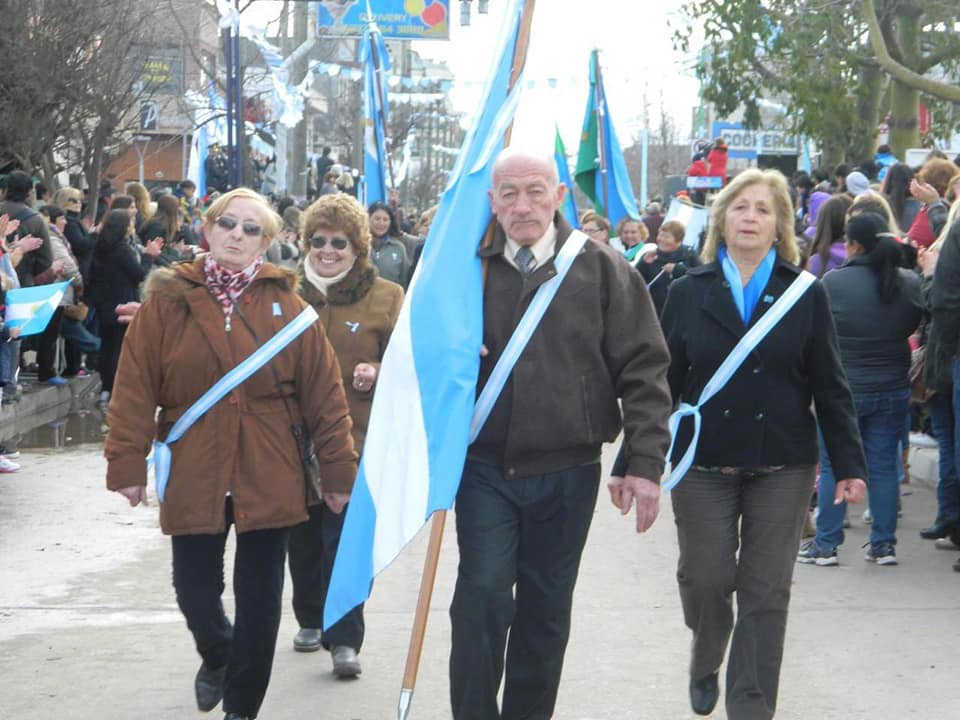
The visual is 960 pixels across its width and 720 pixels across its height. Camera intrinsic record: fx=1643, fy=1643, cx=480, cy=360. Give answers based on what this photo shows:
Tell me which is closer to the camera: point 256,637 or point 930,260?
point 256,637

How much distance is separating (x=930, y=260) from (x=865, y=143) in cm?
1588

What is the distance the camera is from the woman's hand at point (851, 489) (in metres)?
5.63

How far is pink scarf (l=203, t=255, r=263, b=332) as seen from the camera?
554cm

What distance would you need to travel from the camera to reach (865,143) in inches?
972

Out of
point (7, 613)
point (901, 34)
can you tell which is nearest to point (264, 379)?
point (7, 613)

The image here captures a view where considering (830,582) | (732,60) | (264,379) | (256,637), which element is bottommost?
(830,582)

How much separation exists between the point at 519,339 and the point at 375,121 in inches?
533

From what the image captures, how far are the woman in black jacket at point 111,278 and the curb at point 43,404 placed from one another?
18.0 inches

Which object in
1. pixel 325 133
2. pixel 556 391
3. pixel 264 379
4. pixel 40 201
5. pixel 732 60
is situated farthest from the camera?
pixel 325 133

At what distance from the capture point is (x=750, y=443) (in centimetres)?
554

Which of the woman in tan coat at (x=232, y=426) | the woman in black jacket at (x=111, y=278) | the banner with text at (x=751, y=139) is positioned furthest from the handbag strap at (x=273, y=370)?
the banner with text at (x=751, y=139)

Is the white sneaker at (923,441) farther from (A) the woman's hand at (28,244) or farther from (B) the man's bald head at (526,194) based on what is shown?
(B) the man's bald head at (526,194)

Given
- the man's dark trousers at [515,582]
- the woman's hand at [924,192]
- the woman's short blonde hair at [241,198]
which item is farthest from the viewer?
the woman's hand at [924,192]

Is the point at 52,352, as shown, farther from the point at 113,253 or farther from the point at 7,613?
the point at 7,613
